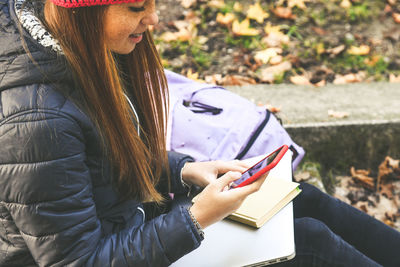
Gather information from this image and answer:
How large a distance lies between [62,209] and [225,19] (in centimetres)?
272

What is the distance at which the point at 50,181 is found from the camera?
1240 millimetres

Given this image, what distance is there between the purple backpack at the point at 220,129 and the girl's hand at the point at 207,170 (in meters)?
0.32

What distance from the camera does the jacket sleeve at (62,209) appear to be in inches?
48.2

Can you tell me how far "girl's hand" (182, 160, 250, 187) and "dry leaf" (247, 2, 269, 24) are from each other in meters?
2.22

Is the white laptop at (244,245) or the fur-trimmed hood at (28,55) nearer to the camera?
the fur-trimmed hood at (28,55)

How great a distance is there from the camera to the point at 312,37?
12.1 ft

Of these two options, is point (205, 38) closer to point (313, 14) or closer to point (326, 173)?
point (313, 14)

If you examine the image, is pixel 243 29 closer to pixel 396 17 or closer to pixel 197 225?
pixel 396 17

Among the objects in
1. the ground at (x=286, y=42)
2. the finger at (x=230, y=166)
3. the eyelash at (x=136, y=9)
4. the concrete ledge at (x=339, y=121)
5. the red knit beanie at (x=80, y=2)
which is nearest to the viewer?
the red knit beanie at (x=80, y=2)

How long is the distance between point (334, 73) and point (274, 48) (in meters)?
0.48

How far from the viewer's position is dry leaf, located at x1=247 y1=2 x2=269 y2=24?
3.75 meters

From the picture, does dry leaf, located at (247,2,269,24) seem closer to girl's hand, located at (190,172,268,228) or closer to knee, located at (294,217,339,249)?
knee, located at (294,217,339,249)

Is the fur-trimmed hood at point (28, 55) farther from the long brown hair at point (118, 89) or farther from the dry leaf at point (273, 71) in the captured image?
the dry leaf at point (273, 71)

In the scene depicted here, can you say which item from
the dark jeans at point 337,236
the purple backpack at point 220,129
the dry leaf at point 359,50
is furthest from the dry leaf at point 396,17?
the dark jeans at point 337,236
